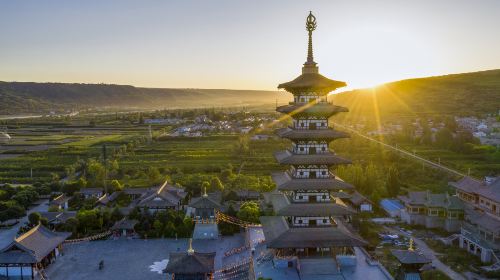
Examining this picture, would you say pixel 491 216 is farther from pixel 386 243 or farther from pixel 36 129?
pixel 36 129

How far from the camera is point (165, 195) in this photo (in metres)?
41.1

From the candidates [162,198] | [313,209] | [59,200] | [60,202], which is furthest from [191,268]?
[59,200]

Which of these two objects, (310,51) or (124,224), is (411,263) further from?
(124,224)

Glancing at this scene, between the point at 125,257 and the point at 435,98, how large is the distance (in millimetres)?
137103

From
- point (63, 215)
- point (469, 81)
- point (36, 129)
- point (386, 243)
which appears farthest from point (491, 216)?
point (469, 81)

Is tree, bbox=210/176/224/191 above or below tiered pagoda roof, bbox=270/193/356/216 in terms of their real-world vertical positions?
below

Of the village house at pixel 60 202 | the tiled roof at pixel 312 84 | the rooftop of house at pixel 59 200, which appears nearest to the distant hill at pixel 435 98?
the rooftop of house at pixel 59 200

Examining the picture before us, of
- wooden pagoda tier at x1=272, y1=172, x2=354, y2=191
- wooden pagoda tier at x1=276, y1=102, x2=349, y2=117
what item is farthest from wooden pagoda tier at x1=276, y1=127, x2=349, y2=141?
wooden pagoda tier at x1=272, y1=172, x2=354, y2=191

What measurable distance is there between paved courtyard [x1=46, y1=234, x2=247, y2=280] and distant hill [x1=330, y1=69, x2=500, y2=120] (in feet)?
353

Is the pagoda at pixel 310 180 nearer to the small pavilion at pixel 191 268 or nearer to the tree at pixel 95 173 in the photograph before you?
the small pavilion at pixel 191 268

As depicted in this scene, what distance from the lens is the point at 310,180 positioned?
2195cm

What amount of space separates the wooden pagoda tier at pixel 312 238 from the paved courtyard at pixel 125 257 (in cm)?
640

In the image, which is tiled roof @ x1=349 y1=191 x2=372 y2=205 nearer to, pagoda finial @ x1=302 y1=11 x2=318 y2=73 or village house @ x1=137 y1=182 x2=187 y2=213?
village house @ x1=137 y1=182 x2=187 y2=213

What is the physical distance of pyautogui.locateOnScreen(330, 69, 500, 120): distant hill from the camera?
12737cm
